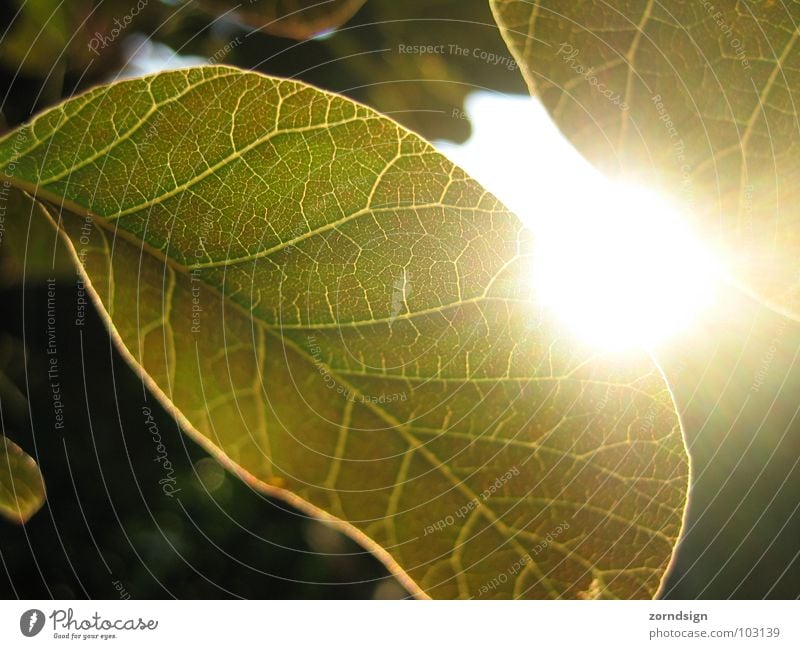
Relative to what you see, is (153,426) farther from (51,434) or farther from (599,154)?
(599,154)

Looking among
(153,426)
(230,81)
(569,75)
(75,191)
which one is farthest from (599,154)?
(153,426)

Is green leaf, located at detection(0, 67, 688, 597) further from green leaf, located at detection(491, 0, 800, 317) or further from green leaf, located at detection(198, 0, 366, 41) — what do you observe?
green leaf, located at detection(198, 0, 366, 41)

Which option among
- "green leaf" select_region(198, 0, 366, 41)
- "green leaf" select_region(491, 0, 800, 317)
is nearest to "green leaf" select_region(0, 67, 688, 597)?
"green leaf" select_region(491, 0, 800, 317)

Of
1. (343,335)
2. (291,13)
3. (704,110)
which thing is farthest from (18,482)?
(704,110)

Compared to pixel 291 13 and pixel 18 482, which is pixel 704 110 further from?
pixel 18 482

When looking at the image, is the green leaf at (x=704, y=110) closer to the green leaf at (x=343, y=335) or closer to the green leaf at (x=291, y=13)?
the green leaf at (x=343, y=335)

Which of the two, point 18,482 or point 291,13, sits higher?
point 291,13
